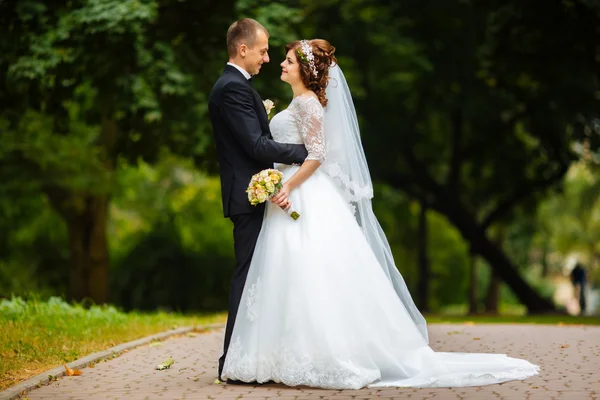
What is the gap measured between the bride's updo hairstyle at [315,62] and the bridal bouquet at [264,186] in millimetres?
812

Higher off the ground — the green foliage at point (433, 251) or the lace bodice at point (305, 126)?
the lace bodice at point (305, 126)

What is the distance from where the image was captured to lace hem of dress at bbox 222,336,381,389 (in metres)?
6.47

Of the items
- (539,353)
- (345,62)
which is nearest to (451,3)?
(345,62)

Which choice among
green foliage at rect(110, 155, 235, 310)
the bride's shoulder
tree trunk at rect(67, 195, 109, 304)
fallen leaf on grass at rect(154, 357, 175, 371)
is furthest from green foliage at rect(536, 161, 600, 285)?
the bride's shoulder

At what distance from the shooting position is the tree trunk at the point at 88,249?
20469mm

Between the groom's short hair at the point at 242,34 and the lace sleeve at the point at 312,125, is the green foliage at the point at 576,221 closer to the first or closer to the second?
the lace sleeve at the point at 312,125

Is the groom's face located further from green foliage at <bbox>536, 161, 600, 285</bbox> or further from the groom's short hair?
green foliage at <bbox>536, 161, 600, 285</bbox>

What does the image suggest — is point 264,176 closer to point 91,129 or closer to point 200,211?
point 91,129

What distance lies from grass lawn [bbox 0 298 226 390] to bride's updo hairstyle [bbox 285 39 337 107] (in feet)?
10.6

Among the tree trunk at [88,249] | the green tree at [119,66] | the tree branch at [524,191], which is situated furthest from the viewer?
the tree branch at [524,191]

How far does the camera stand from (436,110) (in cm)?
2197

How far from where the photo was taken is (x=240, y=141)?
6.82 metres

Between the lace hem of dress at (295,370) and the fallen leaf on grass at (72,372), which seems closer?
the lace hem of dress at (295,370)

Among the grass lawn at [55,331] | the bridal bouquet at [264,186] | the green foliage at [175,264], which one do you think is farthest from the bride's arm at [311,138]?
the green foliage at [175,264]
